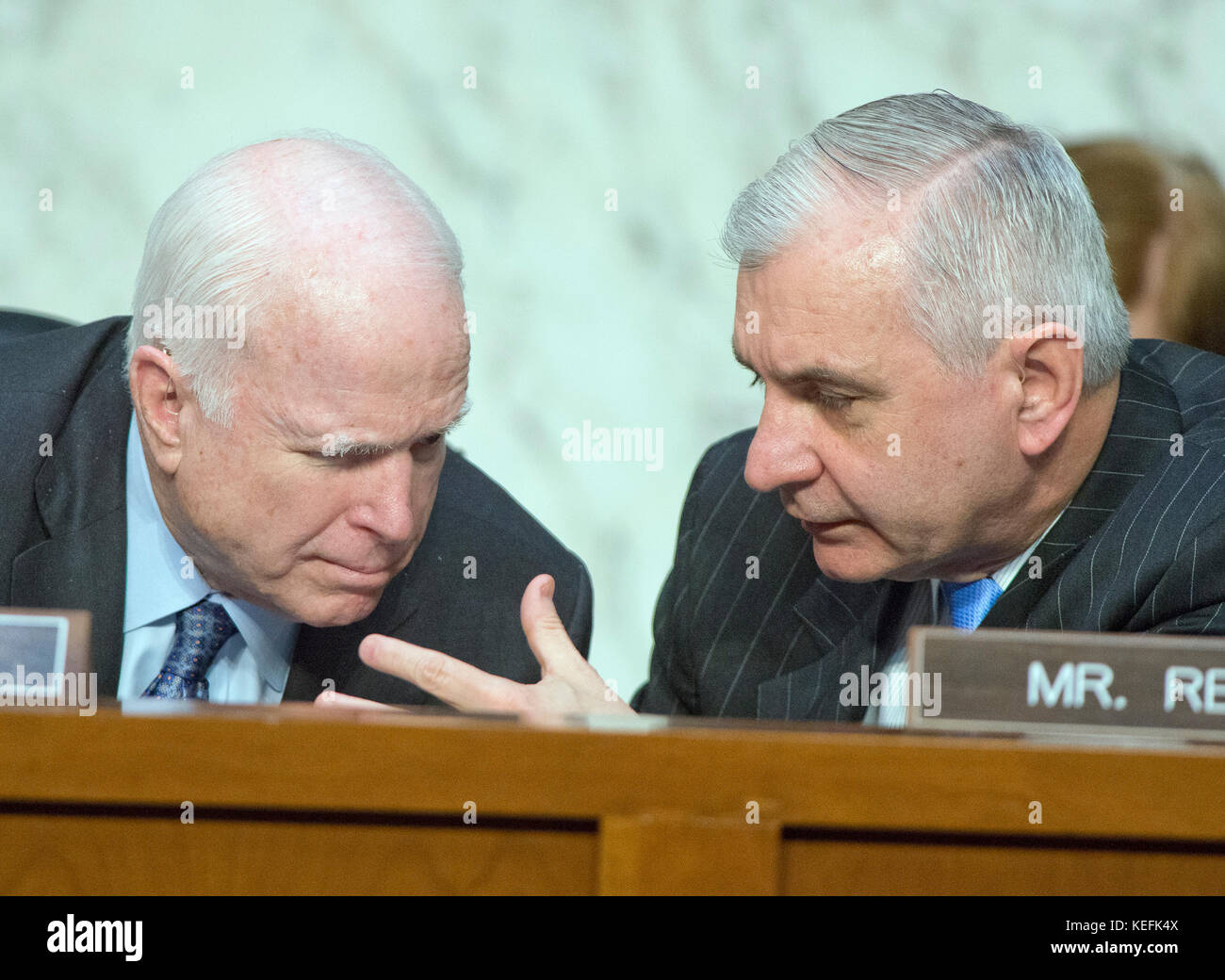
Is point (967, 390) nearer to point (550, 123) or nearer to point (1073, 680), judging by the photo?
point (1073, 680)

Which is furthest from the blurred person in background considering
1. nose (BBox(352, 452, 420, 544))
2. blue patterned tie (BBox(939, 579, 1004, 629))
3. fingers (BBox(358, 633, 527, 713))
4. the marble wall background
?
fingers (BBox(358, 633, 527, 713))

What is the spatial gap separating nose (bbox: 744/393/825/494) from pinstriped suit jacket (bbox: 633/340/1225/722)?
27 cm

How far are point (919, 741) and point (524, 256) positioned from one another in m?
1.76

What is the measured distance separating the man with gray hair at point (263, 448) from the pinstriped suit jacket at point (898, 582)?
0.24 meters

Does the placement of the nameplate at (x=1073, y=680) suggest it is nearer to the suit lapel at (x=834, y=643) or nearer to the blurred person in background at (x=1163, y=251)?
the suit lapel at (x=834, y=643)

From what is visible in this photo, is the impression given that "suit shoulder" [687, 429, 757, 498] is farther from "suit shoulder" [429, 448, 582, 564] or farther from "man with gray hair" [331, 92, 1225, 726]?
"man with gray hair" [331, 92, 1225, 726]

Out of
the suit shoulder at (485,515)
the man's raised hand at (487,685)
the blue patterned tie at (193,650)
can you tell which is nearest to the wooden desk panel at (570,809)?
the man's raised hand at (487,685)

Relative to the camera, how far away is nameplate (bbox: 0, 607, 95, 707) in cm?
77

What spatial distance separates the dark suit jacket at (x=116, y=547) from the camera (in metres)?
1.46

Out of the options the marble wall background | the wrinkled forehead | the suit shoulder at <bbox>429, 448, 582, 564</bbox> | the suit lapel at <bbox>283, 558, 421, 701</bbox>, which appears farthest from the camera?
the marble wall background

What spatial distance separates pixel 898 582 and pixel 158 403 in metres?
0.87

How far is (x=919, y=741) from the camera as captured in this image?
75cm
